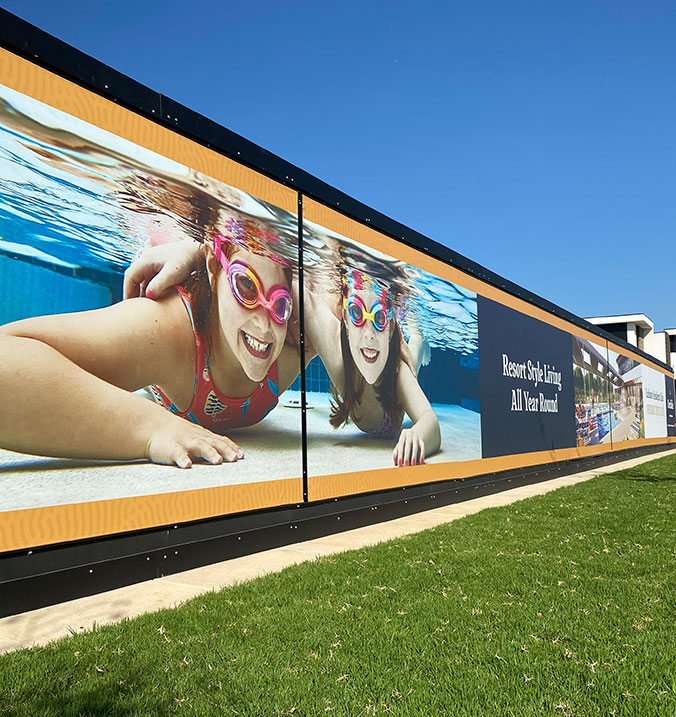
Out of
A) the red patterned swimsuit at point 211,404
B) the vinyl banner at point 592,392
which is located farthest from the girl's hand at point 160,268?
the vinyl banner at point 592,392

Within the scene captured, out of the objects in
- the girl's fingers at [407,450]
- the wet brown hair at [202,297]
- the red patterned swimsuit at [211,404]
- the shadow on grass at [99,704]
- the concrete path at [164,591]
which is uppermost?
the wet brown hair at [202,297]

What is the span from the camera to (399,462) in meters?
9.43

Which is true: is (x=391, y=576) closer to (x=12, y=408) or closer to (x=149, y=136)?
(x=12, y=408)

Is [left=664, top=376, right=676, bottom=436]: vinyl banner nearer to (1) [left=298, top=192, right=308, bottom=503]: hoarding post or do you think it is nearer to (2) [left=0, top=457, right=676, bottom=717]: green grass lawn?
(2) [left=0, top=457, right=676, bottom=717]: green grass lawn

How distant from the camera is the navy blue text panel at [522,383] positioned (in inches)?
498

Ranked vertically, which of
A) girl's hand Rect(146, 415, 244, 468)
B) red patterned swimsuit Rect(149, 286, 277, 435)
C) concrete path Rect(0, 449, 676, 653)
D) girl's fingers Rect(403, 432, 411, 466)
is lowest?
concrete path Rect(0, 449, 676, 653)

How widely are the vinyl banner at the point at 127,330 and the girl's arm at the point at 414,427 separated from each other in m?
2.66

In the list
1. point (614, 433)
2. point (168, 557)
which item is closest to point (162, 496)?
point (168, 557)

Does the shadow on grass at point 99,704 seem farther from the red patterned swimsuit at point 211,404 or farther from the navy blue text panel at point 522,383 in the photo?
the navy blue text panel at point 522,383

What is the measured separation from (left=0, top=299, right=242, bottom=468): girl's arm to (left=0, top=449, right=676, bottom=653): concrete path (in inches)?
41.0

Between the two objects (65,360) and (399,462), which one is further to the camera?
(399,462)

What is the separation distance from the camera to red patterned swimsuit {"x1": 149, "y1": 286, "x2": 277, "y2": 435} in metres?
6.09

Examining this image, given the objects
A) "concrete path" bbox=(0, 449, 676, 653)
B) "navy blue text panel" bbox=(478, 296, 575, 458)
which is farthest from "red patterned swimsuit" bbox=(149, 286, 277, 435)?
"navy blue text panel" bbox=(478, 296, 575, 458)

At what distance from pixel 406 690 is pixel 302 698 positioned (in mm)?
522
